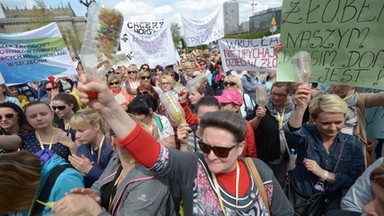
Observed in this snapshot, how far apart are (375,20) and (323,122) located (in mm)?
989

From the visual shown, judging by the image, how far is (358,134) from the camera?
306 cm

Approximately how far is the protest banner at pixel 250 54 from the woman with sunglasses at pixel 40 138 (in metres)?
3.22

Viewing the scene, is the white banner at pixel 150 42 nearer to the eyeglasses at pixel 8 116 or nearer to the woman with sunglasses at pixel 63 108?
the woman with sunglasses at pixel 63 108

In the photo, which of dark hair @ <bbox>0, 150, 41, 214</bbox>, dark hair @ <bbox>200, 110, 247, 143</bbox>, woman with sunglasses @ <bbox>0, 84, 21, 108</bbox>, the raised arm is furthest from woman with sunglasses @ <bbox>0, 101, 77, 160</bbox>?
the raised arm

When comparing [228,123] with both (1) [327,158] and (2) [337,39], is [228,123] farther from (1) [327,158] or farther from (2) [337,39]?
(2) [337,39]

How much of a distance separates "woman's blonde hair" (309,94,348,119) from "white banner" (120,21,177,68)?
5385 mm

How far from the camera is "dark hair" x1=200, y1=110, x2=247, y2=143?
5.57 feet

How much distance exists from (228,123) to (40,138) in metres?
2.38

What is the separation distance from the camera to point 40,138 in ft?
9.86

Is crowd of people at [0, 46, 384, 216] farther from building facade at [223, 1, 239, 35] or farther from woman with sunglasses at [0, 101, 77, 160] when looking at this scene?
building facade at [223, 1, 239, 35]

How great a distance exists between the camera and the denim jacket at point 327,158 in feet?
7.67

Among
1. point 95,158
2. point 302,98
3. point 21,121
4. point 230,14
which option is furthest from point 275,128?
point 230,14

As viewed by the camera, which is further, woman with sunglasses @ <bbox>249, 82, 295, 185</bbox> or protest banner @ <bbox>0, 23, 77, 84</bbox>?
protest banner @ <bbox>0, 23, 77, 84</bbox>

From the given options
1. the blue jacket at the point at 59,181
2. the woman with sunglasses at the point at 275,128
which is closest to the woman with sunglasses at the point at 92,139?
the blue jacket at the point at 59,181
